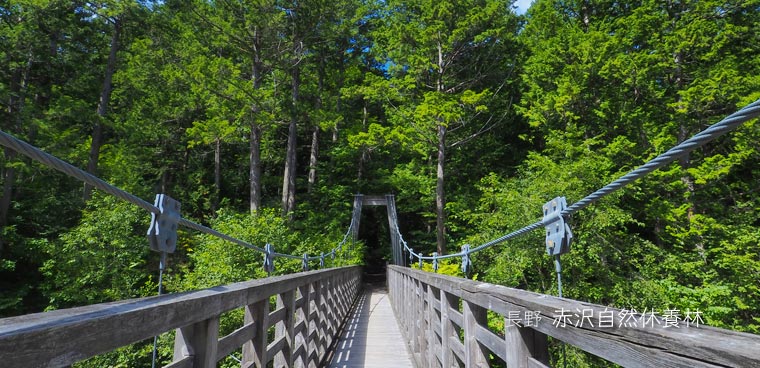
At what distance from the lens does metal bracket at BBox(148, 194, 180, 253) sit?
1.02m

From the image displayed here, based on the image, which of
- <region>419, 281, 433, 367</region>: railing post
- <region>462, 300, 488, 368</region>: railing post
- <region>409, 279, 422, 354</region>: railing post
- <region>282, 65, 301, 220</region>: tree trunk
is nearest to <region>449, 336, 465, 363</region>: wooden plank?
<region>462, 300, 488, 368</region>: railing post

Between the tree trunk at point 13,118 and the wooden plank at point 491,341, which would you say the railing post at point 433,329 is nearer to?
the wooden plank at point 491,341

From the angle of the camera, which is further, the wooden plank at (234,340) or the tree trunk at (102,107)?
the tree trunk at (102,107)

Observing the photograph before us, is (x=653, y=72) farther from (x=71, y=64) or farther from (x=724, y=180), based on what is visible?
(x=71, y=64)

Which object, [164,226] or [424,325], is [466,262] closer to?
[424,325]

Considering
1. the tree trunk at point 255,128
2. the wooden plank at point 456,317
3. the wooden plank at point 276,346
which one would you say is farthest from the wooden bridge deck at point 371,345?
the tree trunk at point 255,128

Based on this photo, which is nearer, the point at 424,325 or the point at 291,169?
the point at 424,325

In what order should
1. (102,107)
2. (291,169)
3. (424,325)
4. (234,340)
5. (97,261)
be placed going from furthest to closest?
(291,169)
(102,107)
(97,261)
(424,325)
(234,340)

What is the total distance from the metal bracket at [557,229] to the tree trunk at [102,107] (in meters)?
12.2

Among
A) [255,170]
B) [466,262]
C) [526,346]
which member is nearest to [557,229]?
[526,346]

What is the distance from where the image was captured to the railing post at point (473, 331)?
1.49 metres

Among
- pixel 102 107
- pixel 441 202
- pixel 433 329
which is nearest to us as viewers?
pixel 433 329

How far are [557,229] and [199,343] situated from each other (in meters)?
1.07

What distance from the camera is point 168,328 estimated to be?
809mm
